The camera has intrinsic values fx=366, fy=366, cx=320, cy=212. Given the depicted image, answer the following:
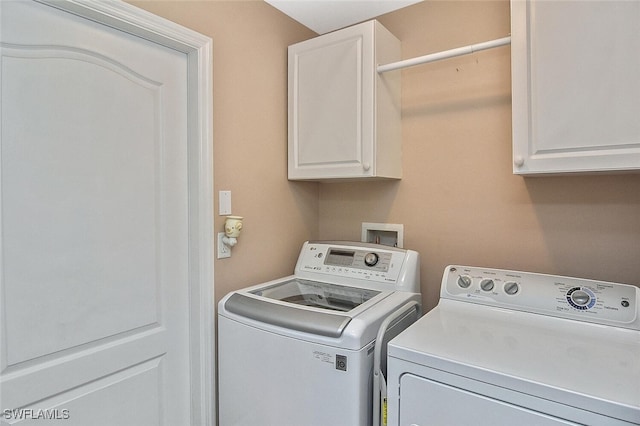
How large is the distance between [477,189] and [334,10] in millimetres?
1225

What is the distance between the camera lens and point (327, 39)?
6.23 feet

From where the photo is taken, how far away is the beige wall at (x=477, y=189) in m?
1.51

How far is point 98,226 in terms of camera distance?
1.35 metres

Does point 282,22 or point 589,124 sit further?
point 282,22

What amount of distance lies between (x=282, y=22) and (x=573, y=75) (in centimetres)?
144

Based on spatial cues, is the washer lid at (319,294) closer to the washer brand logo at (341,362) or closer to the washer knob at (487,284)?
the washer brand logo at (341,362)

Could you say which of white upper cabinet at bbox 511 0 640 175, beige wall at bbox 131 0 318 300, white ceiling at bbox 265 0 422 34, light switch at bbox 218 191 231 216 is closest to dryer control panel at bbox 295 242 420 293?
beige wall at bbox 131 0 318 300

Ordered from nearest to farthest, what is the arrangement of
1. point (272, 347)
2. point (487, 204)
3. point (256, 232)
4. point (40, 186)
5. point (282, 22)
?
1. point (40, 186)
2. point (272, 347)
3. point (487, 204)
4. point (256, 232)
5. point (282, 22)

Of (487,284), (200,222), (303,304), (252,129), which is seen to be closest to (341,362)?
(303,304)

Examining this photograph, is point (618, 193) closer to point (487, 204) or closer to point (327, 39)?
point (487, 204)

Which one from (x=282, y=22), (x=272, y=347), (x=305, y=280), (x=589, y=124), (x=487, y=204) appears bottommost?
(x=272, y=347)

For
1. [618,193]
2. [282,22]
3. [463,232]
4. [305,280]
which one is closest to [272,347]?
[305,280]

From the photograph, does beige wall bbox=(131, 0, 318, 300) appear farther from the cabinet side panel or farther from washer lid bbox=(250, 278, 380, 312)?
the cabinet side panel

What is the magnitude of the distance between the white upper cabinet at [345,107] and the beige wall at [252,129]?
0.10 meters
